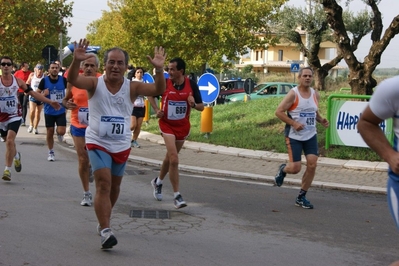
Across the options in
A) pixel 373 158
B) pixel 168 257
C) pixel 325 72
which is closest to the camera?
pixel 168 257

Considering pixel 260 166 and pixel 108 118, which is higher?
pixel 108 118

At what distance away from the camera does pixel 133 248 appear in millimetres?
6730

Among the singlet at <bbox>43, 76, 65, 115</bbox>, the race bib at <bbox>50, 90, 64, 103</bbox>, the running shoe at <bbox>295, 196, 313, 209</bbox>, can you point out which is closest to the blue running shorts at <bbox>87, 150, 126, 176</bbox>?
the running shoe at <bbox>295, 196, 313, 209</bbox>

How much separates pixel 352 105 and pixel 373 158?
4.15ft

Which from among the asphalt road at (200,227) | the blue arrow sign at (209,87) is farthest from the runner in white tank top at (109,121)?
the blue arrow sign at (209,87)

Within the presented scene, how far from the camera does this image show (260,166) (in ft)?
44.0

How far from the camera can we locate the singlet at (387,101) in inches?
149

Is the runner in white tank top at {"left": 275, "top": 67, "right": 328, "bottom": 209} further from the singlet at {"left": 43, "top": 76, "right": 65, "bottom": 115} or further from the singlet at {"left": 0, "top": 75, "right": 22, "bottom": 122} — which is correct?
the singlet at {"left": 43, "top": 76, "right": 65, "bottom": 115}

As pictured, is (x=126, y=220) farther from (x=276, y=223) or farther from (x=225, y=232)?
(x=276, y=223)

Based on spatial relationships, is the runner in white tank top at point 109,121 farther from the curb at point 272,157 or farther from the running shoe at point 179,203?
the curb at point 272,157

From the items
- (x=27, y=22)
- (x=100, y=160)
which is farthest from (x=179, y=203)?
(x=27, y=22)

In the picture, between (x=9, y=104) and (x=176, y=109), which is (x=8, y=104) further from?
(x=176, y=109)

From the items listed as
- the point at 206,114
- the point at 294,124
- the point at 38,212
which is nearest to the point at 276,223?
the point at 294,124

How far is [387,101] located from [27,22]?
32.1 metres
